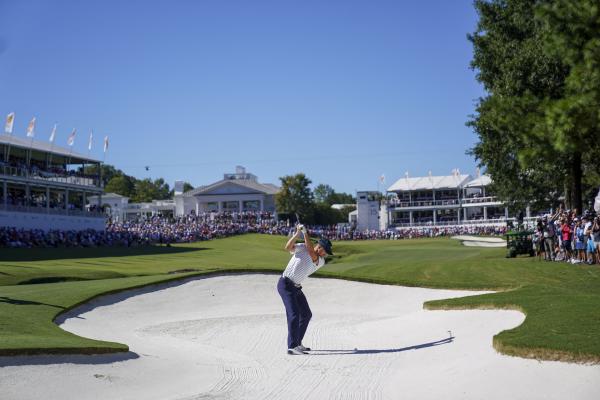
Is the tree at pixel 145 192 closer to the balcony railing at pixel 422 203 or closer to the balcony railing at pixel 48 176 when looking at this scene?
the balcony railing at pixel 422 203

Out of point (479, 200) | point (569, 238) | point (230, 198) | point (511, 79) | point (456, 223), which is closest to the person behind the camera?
point (569, 238)

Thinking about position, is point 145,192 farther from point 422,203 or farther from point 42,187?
point 42,187

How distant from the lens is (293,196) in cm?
11025

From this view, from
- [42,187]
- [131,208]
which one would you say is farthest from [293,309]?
[131,208]

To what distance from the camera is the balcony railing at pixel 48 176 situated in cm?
5912

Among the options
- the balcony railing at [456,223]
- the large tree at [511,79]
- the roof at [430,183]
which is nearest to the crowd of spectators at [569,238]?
the large tree at [511,79]

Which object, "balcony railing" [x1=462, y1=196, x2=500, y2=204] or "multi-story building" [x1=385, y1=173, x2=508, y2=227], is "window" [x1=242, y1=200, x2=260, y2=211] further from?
"balcony railing" [x1=462, y1=196, x2=500, y2=204]

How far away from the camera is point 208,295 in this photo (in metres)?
23.7

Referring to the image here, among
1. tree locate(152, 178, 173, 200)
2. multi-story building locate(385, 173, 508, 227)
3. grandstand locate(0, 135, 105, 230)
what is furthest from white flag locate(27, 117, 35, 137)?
tree locate(152, 178, 173, 200)

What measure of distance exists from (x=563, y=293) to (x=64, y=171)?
58234mm

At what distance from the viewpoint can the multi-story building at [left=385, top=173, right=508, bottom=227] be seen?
11294cm

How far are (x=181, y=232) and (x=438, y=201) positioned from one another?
203 ft

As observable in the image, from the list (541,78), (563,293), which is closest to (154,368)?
(563,293)

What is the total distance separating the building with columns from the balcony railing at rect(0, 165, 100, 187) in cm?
3150
